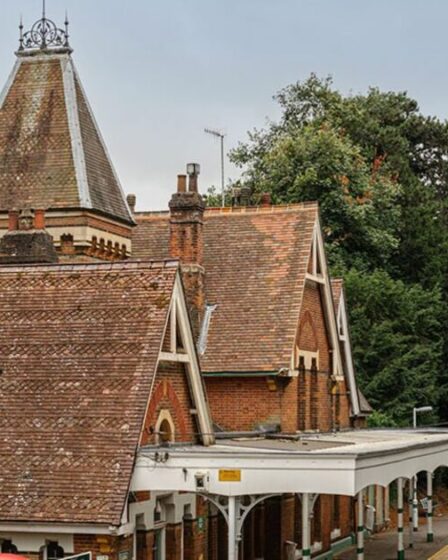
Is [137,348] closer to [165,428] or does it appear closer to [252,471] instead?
[165,428]

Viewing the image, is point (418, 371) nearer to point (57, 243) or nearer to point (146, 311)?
point (57, 243)

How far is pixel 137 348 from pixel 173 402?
79.7 inches


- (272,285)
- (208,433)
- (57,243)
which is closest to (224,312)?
(272,285)

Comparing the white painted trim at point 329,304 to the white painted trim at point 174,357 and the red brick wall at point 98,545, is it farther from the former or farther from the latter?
the red brick wall at point 98,545

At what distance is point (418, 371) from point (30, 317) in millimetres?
31463

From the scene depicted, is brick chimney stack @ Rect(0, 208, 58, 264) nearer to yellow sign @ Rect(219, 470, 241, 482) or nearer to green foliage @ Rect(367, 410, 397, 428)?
yellow sign @ Rect(219, 470, 241, 482)

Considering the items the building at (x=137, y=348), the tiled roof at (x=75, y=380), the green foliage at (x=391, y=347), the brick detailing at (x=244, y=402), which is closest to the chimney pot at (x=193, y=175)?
the building at (x=137, y=348)

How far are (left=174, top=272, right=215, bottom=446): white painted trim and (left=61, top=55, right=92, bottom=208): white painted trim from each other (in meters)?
8.11

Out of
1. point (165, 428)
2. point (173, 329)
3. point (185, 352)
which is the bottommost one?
point (165, 428)

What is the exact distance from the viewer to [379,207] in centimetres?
6531

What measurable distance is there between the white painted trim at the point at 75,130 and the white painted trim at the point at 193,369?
8.11 meters

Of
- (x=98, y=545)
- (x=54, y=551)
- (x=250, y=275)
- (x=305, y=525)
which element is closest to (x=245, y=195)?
(x=250, y=275)

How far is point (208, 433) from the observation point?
27000mm

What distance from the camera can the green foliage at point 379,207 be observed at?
179ft
